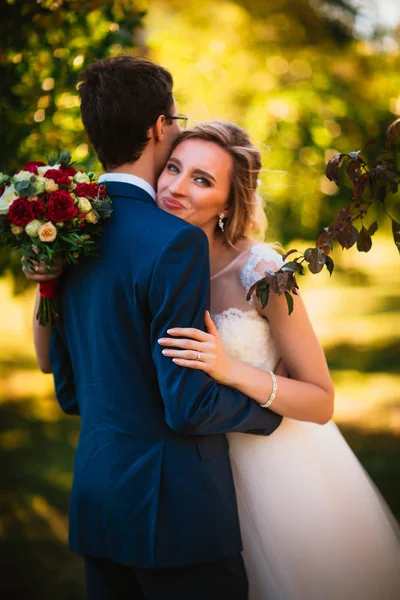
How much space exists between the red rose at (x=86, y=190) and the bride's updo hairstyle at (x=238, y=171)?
0.62m

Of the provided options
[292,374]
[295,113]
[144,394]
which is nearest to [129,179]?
[144,394]

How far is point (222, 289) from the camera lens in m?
2.96

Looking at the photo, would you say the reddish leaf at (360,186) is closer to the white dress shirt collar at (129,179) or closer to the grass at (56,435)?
the white dress shirt collar at (129,179)

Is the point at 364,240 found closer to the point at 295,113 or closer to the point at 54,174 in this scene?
the point at 54,174

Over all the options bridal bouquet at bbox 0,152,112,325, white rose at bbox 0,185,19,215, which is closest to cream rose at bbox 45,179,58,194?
bridal bouquet at bbox 0,152,112,325

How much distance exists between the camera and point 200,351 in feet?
7.38

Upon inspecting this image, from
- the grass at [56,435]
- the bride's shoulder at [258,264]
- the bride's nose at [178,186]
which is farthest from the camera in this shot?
the grass at [56,435]

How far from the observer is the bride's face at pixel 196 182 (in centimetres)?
276

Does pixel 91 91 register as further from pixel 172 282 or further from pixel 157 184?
pixel 172 282

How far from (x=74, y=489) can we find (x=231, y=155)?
1.51 m

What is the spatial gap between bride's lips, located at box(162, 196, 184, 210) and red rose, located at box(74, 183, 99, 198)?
50 centimetres

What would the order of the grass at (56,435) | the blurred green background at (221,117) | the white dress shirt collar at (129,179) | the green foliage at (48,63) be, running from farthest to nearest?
the grass at (56,435) < the blurred green background at (221,117) < the green foliage at (48,63) < the white dress shirt collar at (129,179)

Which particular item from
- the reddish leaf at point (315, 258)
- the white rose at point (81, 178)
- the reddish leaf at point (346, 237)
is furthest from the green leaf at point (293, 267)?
the white rose at point (81, 178)

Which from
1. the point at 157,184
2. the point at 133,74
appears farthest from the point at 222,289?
the point at 133,74
